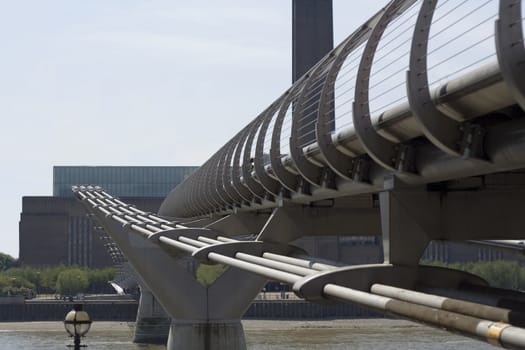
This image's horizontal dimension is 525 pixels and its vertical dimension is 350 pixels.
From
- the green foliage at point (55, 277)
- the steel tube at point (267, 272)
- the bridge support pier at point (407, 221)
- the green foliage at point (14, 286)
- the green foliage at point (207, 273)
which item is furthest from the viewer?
the green foliage at point (55, 277)

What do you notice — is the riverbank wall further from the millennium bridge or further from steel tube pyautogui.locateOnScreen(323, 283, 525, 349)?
steel tube pyautogui.locateOnScreen(323, 283, 525, 349)

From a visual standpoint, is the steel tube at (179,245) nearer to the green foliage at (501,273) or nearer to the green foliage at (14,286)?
the green foliage at (501,273)

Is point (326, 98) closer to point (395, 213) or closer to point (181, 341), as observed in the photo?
point (395, 213)

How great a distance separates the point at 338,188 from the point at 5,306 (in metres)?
86.3

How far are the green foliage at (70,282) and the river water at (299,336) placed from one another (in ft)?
56.3

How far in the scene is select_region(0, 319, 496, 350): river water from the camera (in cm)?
6284

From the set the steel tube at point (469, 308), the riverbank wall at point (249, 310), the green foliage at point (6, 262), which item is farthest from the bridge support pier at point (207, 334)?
the green foliage at point (6, 262)

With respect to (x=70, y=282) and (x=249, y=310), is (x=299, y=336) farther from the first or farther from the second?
(x=70, y=282)

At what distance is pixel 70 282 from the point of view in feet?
357

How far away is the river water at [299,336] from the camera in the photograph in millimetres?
62844

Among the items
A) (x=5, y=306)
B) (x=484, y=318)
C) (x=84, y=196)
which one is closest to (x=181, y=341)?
(x=484, y=318)

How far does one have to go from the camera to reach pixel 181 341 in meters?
27.1

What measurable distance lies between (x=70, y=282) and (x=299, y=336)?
40.7 meters

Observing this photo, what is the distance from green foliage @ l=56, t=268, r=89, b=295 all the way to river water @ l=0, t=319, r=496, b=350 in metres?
17.2
